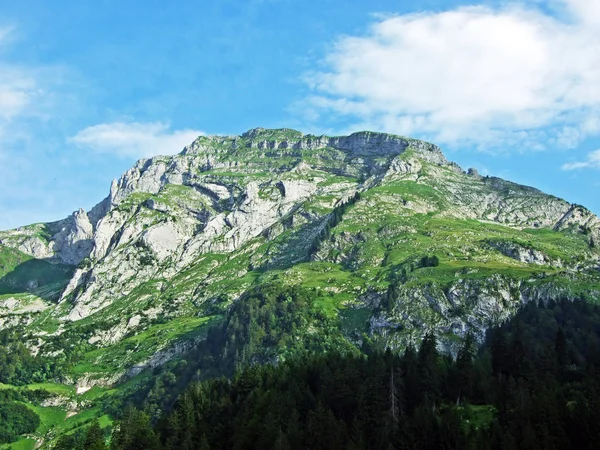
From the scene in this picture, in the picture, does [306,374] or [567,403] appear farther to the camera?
[306,374]

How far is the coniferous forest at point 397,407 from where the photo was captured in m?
93.6

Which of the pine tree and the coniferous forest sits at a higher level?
the coniferous forest

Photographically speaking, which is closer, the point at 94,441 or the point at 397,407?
the point at 397,407

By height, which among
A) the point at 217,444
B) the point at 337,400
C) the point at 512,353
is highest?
the point at 512,353

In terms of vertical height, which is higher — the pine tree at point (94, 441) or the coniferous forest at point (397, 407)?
the coniferous forest at point (397, 407)

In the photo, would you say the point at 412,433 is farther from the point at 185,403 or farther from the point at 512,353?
the point at 185,403

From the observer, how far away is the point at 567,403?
10062cm

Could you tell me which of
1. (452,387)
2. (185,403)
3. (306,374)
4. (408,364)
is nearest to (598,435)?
(452,387)

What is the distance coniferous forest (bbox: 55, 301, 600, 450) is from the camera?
93562mm

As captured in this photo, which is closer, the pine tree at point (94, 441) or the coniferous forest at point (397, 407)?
the coniferous forest at point (397, 407)

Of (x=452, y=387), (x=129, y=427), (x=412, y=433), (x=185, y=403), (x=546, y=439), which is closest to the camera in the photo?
(x=546, y=439)

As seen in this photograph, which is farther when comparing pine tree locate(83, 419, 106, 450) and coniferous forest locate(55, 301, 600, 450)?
pine tree locate(83, 419, 106, 450)

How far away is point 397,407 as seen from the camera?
107625mm

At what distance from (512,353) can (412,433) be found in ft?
154
